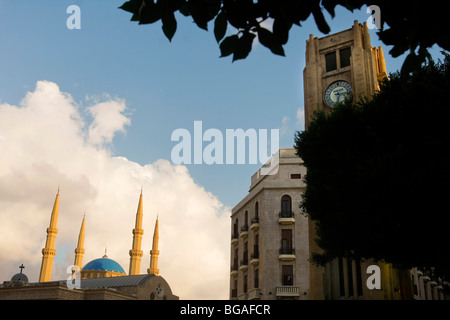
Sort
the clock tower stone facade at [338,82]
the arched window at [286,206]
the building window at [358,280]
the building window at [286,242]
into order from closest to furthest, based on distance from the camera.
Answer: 1. the building window at [358,280]
2. the clock tower stone facade at [338,82]
3. the building window at [286,242]
4. the arched window at [286,206]

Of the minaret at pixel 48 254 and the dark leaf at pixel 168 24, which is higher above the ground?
the minaret at pixel 48 254

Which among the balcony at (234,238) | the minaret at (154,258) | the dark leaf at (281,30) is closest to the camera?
the dark leaf at (281,30)

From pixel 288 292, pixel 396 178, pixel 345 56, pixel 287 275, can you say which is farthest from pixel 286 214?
pixel 396 178

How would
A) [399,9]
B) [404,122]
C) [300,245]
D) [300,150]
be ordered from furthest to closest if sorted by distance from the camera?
[300,245], [300,150], [404,122], [399,9]

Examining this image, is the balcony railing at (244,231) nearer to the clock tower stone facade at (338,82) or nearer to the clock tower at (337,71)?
the clock tower stone facade at (338,82)

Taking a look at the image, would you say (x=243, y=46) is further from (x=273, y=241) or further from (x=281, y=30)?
(x=273, y=241)

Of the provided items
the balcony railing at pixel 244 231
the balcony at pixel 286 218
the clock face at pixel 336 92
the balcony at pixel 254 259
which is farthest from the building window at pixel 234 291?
the clock face at pixel 336 92

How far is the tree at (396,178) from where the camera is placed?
13.9 meters

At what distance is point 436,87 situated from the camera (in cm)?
1509

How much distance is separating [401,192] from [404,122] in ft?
8.08

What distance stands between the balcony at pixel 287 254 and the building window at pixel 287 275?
634 mm
